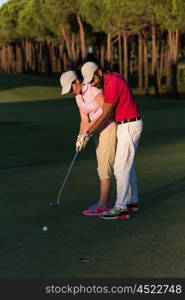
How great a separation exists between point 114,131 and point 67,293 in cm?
383

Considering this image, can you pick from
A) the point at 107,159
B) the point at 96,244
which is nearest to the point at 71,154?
the point at 107,159

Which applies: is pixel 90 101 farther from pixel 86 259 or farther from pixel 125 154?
pixel 86 259

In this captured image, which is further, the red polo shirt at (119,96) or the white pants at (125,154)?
the white pants at (125,154)

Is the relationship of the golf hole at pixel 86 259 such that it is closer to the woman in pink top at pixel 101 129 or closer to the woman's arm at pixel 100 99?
the woman in pink top at pixel 101 129

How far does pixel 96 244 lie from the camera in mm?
7871

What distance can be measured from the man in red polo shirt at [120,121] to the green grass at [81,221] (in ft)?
1.09

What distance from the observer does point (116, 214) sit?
9211mm

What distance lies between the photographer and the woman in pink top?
9195 millimetres

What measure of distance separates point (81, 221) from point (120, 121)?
1.37 m

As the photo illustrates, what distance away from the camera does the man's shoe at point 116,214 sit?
9.20m

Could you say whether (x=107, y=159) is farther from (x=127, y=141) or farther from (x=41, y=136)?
(x=41, y=136)

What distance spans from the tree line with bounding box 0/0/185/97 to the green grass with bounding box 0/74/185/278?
29.8m

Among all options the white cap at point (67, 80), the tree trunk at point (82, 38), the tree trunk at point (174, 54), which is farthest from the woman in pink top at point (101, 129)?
the tree trunk at point (82, 38)

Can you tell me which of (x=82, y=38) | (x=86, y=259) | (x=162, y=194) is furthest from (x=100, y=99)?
(x=82, y=38)
